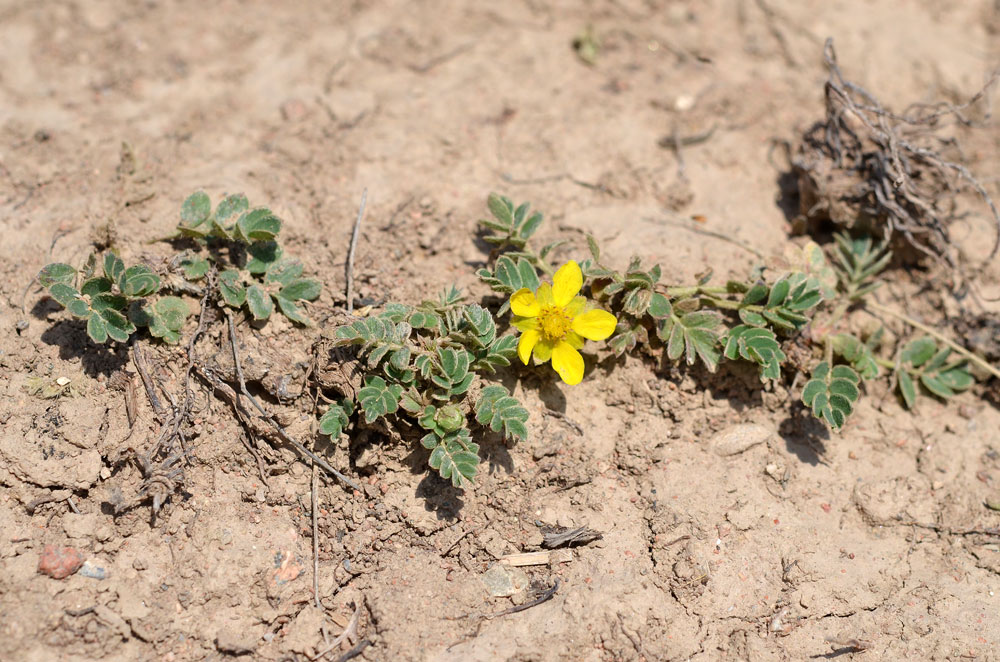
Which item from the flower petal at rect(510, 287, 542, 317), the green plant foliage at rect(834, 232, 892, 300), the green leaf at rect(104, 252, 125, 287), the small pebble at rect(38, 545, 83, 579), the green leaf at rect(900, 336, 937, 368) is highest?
the green leaf at rect(104, 252, 125, 287)

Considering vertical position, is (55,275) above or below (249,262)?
above

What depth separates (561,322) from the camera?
3.03 metres

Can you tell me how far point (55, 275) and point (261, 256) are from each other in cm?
78

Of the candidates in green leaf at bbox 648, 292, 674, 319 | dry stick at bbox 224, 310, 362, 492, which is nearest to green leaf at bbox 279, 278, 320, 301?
dry stick at bbox 224, 310, 362, 492

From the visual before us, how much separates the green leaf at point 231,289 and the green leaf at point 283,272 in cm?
13

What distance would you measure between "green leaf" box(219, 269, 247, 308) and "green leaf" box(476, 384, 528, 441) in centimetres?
108

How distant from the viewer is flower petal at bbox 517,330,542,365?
3016 mm

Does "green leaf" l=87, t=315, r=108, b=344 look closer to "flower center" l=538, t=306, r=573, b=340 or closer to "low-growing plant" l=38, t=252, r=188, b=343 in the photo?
"low-growing plant" l=38, t=252, r=188, b=343

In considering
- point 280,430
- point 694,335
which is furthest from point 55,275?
point 694,335

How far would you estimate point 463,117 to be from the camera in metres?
4.08

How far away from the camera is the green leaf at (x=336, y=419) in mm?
2934

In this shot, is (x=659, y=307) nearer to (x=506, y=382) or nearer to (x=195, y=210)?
(x=506, y=382)

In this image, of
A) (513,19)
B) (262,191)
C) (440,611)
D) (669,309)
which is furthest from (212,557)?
(513,19)

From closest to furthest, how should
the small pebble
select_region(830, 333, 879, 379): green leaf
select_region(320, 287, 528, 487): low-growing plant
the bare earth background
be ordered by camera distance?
1. the small pebble
2. the bare earth background
3. select_region(320, 287, 528, 487): low-growing plant
4. select_region(830, 333, 879, 379): green leaf
